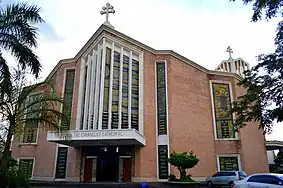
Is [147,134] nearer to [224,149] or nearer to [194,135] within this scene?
[194,135]

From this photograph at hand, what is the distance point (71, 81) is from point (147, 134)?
10.0m

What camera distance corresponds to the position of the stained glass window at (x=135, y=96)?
22156 mm

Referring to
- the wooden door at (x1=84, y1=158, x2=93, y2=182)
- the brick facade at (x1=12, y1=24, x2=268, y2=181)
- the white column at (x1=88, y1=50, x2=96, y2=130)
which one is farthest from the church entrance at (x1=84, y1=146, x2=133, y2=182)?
the white column at (x1=88, y1=50, x2=96, y2=130)

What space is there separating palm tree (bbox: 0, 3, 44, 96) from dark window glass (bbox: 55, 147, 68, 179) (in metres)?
14.2

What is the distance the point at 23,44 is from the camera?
10.4 metres

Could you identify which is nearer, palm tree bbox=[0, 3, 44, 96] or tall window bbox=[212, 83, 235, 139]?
palm tree bbox=[0, 3, 44, 96]

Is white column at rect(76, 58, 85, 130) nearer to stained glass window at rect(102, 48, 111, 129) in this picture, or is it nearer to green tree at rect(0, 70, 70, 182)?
stained glass window at rect(102, 48, 111, 129)

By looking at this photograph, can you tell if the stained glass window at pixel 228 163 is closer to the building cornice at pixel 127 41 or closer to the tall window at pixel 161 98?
the tall window at pixel 161 98

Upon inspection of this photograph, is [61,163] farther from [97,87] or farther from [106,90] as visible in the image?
[106,90]

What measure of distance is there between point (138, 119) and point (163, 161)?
4.16 metres

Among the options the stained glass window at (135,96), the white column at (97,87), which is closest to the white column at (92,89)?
the white column at (97,87)

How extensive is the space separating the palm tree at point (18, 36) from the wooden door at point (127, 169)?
13.2 m

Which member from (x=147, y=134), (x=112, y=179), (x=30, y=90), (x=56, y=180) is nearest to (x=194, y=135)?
(x=147, y=134)

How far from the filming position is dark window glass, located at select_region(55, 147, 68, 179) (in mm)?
22591
